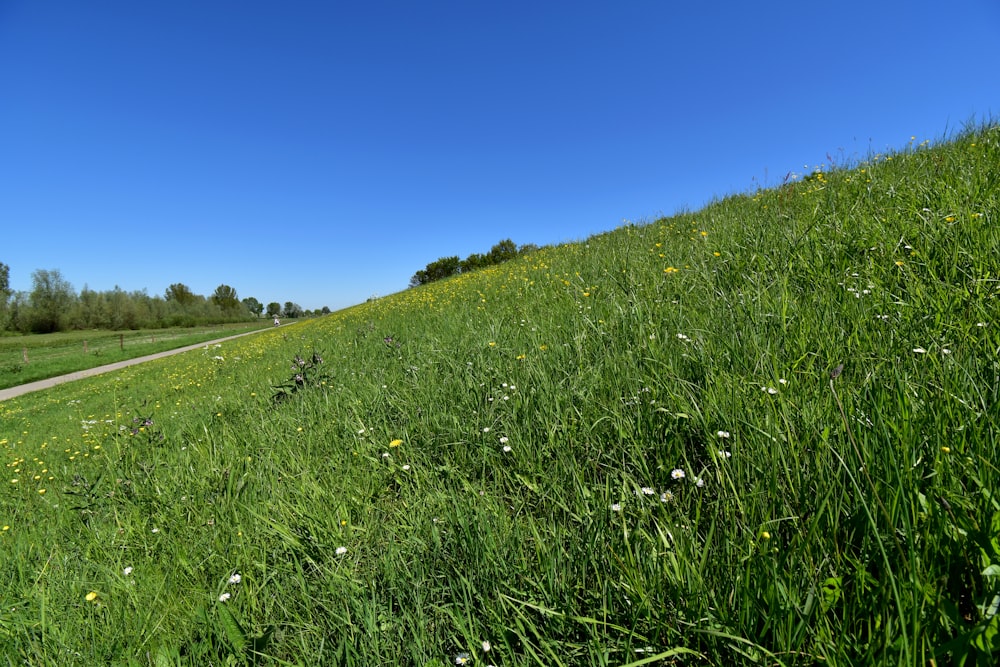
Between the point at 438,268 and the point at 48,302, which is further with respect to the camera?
the point at 48,302

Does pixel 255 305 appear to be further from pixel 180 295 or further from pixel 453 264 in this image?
pixel 453 264

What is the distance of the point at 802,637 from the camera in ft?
2.94

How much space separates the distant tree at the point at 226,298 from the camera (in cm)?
10681

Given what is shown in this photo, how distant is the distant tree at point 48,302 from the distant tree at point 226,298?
3400 cm

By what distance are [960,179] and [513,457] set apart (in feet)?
16.8

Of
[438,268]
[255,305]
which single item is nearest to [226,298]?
[255,305]

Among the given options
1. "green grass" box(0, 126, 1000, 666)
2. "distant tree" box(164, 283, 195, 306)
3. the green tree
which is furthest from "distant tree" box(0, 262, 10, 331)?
"green grass" box(0, 126, 1000, 666)

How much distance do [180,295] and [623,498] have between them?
126 meters

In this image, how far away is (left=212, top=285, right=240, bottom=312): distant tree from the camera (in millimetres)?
106812

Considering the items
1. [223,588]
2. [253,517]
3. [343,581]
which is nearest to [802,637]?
[343,581]

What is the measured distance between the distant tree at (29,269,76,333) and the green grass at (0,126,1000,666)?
3779 inches

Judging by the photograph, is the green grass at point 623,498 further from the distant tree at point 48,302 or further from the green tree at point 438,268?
the distant tree at point 48,302

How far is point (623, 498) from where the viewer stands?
1479 mm

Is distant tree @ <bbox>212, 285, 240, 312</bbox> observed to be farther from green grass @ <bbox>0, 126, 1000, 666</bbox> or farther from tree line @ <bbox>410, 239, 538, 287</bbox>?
green grass @ <bbox>0, 126, 1000, 666</bbox>
